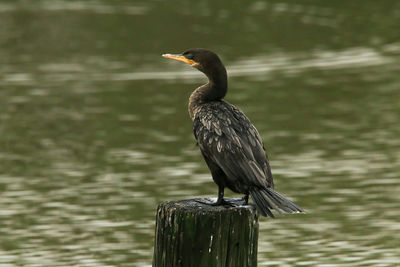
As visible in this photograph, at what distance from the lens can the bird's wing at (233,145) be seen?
5398mm

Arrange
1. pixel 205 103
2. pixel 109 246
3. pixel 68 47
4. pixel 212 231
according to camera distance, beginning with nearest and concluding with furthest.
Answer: pixel 212 231
pixel 205 103
pixel 109 246
pixel 68 47

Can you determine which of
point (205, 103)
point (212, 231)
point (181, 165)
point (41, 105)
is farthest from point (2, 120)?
point (212, 231)

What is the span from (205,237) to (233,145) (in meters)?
0.75

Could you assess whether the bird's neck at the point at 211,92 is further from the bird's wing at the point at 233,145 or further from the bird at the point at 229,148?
the bird's wing at the point at 233,145

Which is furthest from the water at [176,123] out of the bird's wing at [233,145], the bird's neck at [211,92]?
the bird's wing at [233,145]

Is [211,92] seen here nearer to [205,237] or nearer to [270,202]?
[270,202]

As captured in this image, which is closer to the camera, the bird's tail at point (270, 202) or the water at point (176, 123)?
the bird's tail at point (270, 202)

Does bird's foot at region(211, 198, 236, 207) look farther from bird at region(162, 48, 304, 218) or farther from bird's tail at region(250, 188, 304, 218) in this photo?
bird's tail at region(250, 188, 304, 218)

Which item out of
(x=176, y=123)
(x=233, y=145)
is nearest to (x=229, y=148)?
(x=233, y=145)

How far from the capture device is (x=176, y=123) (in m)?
12.9

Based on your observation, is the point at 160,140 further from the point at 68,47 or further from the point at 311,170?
the point at 68,47

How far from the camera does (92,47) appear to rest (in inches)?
709

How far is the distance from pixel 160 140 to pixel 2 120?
2.37 metres

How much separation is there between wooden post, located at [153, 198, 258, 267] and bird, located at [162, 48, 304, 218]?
0.20 metres
